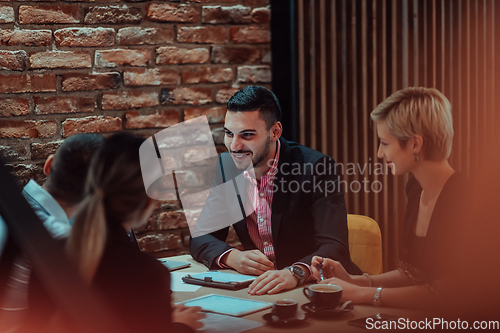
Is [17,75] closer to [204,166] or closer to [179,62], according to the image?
[179,62]

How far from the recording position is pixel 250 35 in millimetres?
2412

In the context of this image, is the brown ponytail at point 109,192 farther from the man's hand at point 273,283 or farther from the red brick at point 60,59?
the red brick at point 60,59

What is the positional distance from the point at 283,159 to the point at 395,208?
3.24 feet

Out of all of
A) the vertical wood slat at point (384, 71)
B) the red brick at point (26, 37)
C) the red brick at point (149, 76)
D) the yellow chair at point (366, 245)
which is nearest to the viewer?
the yellow chair at point (366, 245)

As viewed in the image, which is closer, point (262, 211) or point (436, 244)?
point (436, 244)

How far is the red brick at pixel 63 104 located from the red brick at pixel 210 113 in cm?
45

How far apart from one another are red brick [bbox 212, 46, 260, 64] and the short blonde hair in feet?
4.08

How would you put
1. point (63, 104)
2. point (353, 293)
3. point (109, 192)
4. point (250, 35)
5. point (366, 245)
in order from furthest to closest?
point (250, 35)
point (63, 104)
point (366, 245)
point (353, 293)
point (109, 192)

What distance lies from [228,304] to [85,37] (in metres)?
1.46

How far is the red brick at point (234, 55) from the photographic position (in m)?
2.36

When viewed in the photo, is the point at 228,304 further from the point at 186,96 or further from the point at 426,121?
the point at 186,96

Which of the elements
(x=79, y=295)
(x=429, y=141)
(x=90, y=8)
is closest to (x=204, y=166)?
(x=90, y=8)

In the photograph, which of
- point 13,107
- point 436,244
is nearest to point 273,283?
point 436,244

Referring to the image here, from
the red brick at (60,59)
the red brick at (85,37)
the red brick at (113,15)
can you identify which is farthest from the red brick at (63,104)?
the red brick at (113,15)
